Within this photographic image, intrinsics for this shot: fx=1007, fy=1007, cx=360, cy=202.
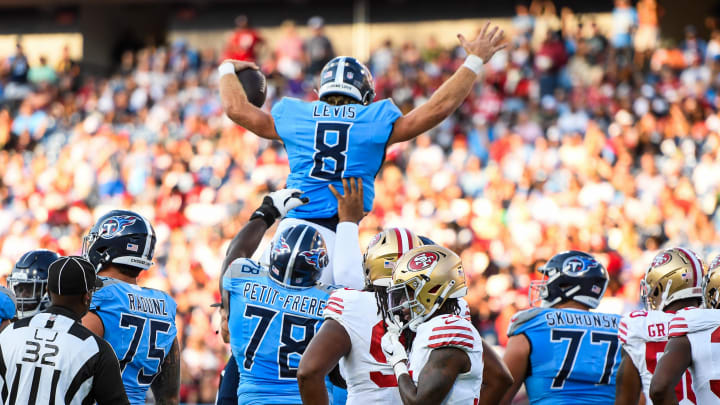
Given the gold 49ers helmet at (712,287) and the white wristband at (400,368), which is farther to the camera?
the gold 49ers helmet at (712,287)

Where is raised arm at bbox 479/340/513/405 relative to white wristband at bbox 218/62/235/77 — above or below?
below

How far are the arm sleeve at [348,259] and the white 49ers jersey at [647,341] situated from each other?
1.62 m

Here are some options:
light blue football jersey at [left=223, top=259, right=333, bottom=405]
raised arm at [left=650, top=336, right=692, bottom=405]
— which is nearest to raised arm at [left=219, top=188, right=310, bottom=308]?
light blue football jersey at [left=223, top=259, right=333, bottom=405]

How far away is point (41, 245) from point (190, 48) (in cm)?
848

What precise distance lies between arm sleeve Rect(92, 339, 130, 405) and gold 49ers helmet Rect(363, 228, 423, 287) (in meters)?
1.40

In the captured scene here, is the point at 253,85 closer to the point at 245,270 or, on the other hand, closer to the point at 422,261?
the point at 245,270

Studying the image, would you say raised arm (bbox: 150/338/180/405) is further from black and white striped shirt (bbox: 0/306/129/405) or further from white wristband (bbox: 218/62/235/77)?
white wristband (bbox: 218/62/235/77)

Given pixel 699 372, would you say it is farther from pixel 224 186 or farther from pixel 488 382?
pixel 224 186

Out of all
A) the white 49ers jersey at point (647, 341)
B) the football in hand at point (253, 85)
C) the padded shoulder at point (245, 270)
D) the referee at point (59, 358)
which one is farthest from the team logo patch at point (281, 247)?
the white 49ers jersey at point (647, 341)

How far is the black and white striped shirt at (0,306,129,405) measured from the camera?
482 cm

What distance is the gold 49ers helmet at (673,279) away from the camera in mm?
5938

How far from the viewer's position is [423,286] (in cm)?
457

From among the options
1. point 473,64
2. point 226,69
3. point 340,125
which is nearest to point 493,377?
point 340,125

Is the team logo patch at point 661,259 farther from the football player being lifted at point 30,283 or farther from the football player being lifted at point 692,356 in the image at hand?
the football player being lifted at point 30,283
